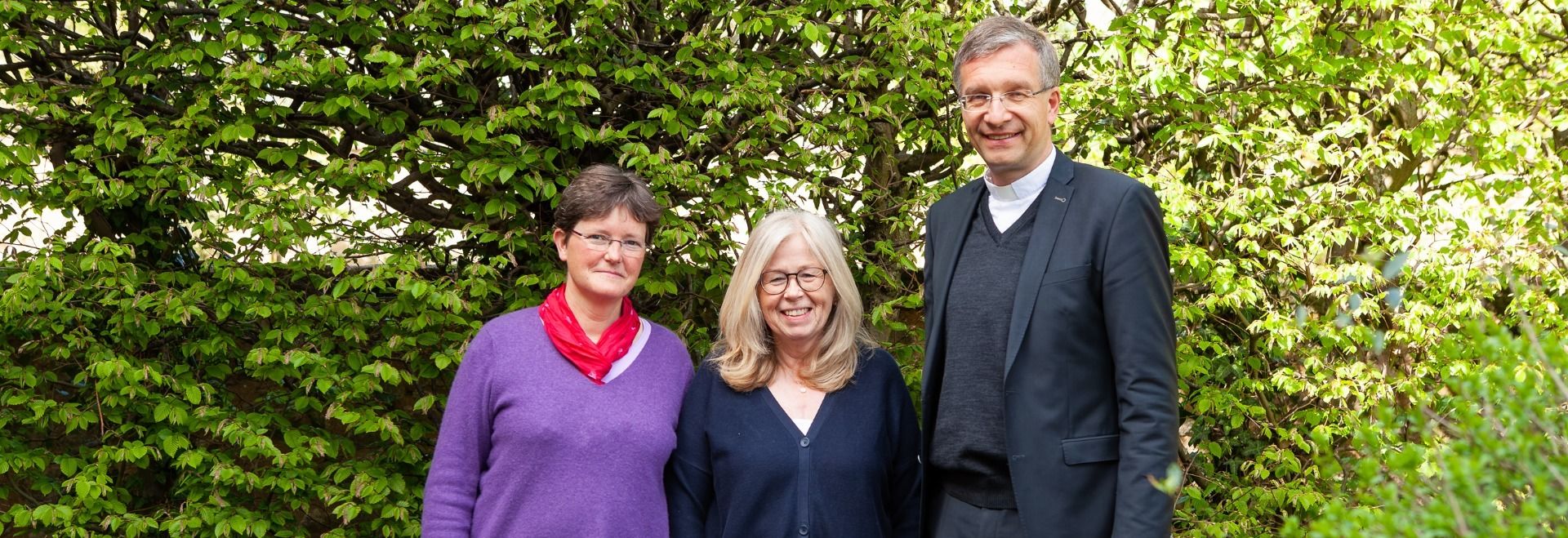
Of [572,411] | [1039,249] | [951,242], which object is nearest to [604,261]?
[572,411]

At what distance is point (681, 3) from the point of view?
4.00 metres

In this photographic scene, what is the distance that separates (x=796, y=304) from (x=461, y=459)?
2.81ft

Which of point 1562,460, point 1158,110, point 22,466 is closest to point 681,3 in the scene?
point 1158,110

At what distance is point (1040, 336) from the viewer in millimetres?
2299

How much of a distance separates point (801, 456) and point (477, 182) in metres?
1.65

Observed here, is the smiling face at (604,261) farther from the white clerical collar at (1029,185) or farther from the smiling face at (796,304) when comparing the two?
the white clerical collar at (1029,185)

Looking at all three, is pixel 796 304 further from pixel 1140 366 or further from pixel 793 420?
pixel 1140 366

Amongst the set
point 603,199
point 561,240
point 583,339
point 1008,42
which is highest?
point 1008,42

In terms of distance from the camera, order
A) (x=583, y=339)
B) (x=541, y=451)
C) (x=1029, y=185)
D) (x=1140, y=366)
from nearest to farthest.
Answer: (x=1140, y=366), (x=1029, y=185), (x=541, y=451), (x=583, y=339)

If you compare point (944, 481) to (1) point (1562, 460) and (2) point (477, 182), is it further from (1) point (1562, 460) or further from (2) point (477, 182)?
(2) point (477, 182)

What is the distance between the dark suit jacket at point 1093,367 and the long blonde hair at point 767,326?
2.00 ft

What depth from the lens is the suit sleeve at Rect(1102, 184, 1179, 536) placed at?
218cm

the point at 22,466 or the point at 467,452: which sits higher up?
the point at 467,452

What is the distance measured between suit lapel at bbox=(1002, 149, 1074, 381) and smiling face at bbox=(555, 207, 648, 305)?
37.7 inches
